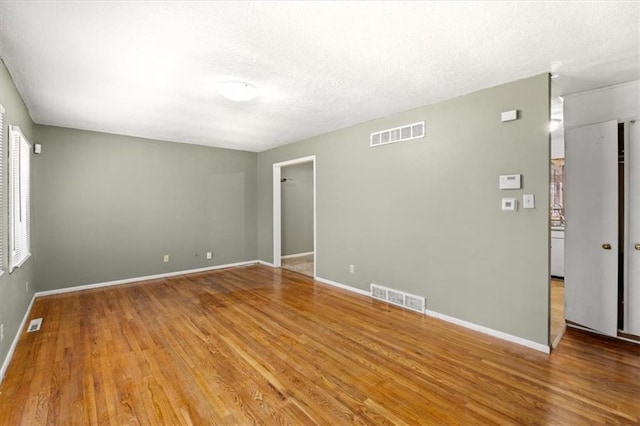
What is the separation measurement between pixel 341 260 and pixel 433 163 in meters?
2.04

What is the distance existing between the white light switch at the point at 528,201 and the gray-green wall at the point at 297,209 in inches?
203

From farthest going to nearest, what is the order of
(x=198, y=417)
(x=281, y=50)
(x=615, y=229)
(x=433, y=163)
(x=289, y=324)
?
(x=433, y=163) → (x=289, y=324) → (x=615, y=229) → (x=281, y=50) → (x=198, y=417)

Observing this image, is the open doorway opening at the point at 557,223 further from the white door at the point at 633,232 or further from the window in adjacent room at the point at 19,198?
the window in adjacent room at the point at 19,198

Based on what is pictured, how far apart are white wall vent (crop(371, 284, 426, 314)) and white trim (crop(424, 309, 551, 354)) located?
4.4 inches

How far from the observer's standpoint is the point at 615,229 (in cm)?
285

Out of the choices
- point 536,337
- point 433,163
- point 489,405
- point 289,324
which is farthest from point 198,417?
point 433,163

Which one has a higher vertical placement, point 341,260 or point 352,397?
point 341,260

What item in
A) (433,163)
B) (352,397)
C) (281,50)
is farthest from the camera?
(433,163)

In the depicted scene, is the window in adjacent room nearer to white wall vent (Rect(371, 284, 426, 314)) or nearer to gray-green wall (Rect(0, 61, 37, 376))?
gray-green wall (Rect(0, 61, 37, 376))

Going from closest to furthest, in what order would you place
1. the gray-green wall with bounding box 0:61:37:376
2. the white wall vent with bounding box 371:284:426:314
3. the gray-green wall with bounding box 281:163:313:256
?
the gray-green wall with bounding box 0:61:37:376 < the white wall vent with bounding box 371:284:426:314 < the gray-green wall with bounding box 281:163:313:256

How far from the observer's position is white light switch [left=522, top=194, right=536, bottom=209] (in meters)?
2.69

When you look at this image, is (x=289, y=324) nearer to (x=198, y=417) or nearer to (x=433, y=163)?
(x=198, y=417)

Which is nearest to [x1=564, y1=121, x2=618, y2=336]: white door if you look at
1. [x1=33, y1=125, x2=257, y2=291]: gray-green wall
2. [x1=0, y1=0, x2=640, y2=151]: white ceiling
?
[x1=0, y1=0, x2=640, y2=151]: white ceiling

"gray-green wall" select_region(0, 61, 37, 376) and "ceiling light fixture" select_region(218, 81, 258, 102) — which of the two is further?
"ceiling light fixture" select_region(218, 81, 258, 102)
